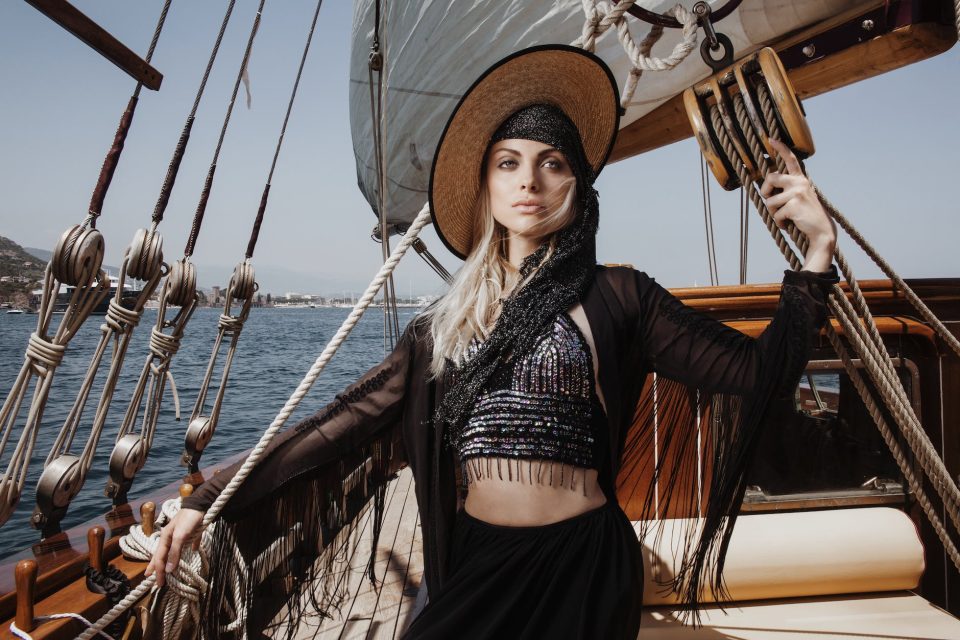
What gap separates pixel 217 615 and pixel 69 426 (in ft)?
5.19

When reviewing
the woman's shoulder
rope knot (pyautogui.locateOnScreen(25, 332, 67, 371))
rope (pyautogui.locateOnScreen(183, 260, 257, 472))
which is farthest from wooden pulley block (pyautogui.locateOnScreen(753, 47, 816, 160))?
rope (pyautogui.locateOnScreen(183, 260, 257, 472))

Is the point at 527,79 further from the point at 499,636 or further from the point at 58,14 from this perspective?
the point at 58,14

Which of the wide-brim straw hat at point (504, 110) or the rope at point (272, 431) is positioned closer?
the rope at point (272, 431)

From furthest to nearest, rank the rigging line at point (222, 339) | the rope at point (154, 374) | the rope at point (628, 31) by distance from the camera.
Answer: the rigging line at point (222, 339)
the rope at point (154, 374)
the rope at point (628, 31)

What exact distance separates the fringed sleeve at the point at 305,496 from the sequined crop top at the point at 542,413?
25 centimetres

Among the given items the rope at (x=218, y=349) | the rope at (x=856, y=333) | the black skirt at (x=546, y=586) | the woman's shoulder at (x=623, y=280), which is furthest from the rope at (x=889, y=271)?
the rope at (x=218, y=349)

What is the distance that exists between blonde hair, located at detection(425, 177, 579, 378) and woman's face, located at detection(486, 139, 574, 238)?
0.6 inches

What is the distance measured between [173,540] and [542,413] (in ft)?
2.74

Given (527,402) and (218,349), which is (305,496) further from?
(218,349)

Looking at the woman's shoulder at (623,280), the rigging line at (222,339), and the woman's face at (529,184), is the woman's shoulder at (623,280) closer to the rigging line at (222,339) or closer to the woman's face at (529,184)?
the woman's face at (529,184)

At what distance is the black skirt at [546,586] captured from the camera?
1.13 metres

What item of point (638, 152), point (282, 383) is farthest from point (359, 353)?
point (638, 152)

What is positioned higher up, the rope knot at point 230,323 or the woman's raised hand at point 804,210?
the woman's raised hand at point 804,210

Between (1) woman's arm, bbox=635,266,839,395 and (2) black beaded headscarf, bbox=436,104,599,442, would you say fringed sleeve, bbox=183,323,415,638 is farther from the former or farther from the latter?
(1) woman's arm, bbox=635,266,839,395
